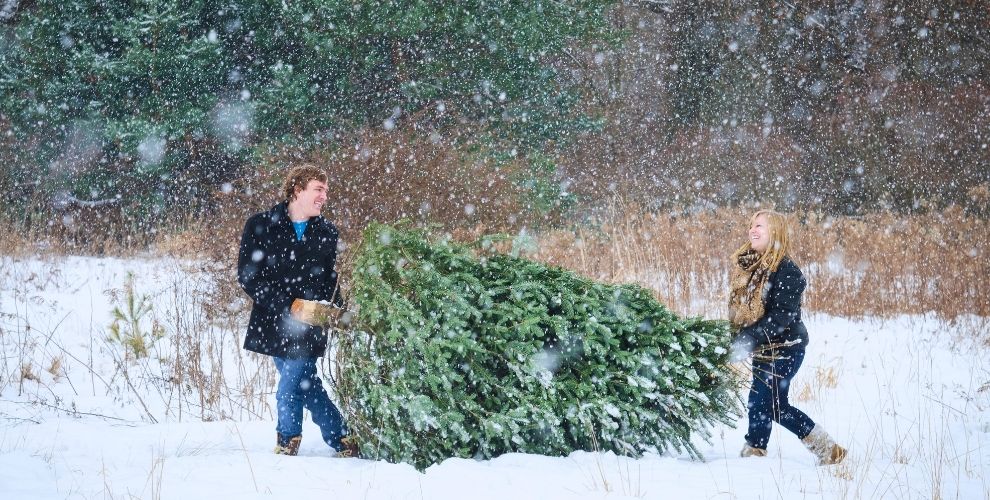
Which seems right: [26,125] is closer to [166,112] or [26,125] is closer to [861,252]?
[166,112]

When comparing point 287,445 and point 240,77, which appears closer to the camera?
point 287,445

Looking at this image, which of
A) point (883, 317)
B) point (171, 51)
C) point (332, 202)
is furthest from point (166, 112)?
point (883, 317)

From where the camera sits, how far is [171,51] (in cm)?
1455

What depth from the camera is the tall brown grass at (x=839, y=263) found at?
9008mm

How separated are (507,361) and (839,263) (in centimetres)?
764

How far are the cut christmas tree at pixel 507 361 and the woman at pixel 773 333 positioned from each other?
0.25 m

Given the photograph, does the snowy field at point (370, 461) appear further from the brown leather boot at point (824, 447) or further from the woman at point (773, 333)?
the woman at point (773, 333)

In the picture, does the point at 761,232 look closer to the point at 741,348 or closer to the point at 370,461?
the point at 741,348

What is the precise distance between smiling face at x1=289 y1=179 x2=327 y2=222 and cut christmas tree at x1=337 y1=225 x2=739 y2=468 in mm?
394

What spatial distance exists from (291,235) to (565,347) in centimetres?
162

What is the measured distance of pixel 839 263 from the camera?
32.9 feet

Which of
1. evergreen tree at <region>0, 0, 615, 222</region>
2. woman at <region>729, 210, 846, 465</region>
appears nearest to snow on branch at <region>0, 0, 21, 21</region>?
evergreen tree at <region>0, 0, 615, 222</region>

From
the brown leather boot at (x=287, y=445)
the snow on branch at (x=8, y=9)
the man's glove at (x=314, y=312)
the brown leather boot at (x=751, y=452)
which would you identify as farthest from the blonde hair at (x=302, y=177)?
the snow on branch at (x=8, y=9)

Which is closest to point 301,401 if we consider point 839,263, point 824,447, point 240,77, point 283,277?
point 283,277
